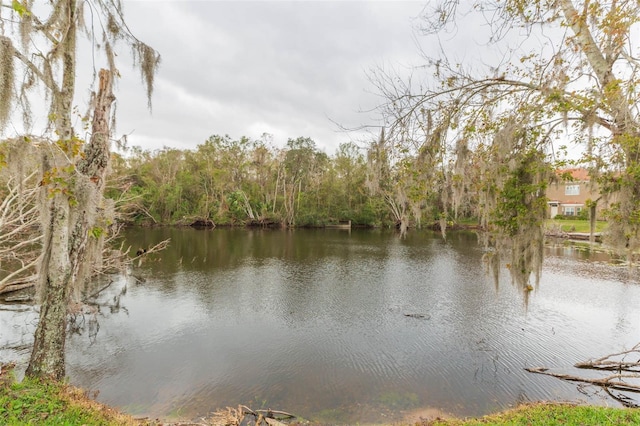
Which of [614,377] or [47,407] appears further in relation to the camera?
[614,377]

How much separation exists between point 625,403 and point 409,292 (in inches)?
280

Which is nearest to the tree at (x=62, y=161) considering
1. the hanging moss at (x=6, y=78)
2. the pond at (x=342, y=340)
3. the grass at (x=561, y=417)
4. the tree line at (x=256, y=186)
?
the hanging moss at (x=6, y=78)

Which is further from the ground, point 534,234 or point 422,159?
point 422,159

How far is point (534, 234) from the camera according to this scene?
15.6 feet

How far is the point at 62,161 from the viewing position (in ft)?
12.3

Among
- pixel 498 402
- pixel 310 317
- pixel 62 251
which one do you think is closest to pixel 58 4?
pixel 62 251

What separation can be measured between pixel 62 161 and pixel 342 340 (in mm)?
7106

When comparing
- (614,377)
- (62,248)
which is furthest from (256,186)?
(614,377)

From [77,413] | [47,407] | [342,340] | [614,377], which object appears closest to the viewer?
[47,407]

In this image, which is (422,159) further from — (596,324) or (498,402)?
(596,324)

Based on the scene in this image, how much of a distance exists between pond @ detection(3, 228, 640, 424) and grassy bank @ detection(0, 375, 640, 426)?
1.06m

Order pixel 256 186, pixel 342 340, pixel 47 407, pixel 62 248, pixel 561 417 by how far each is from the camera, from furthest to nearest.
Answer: pixel 256 186 < pixel 342 340 < pixel 62 248 < pixel 561 417 < pixel 47 407

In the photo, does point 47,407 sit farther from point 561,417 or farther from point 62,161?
point 561,417

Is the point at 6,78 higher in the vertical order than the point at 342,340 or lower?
higher
